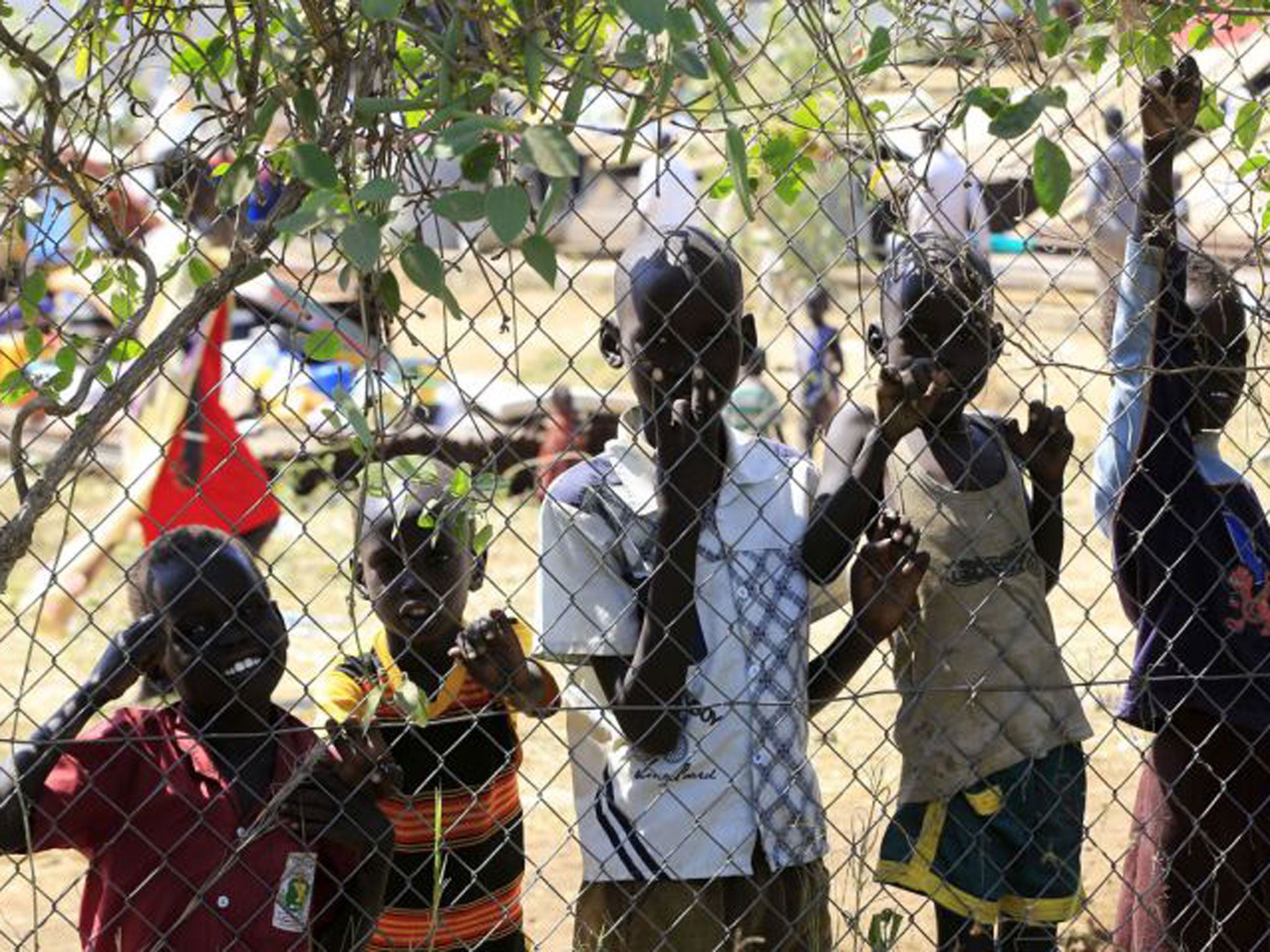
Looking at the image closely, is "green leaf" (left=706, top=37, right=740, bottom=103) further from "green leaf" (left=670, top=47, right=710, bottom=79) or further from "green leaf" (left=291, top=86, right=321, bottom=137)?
"green leaf" (left=291, top=86, right=321, bottom=137)

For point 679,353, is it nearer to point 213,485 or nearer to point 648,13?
point 648,13

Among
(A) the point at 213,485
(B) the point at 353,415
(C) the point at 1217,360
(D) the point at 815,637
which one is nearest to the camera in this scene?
(B) the point at 353,415

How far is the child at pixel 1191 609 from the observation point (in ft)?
10.6

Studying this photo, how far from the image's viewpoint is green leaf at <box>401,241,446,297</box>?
6.66 ft

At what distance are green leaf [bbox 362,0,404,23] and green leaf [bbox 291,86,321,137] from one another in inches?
14.8

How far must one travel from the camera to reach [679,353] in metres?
2.85

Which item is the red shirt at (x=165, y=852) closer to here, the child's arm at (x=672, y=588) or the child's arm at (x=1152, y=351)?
the child's arm at (x=672, y=588)

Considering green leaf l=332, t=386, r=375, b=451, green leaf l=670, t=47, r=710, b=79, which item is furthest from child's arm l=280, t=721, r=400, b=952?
green leaf l=670, t=47, r=710, b=79

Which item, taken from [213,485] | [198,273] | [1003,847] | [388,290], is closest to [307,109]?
[388,290]

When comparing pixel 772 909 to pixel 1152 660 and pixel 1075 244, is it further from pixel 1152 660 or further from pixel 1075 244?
pixel 1075 244

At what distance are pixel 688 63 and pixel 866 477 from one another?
1.03 metres

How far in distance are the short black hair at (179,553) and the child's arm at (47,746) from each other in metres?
0.19

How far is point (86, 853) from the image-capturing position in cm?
277

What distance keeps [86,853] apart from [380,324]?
3.15ft
